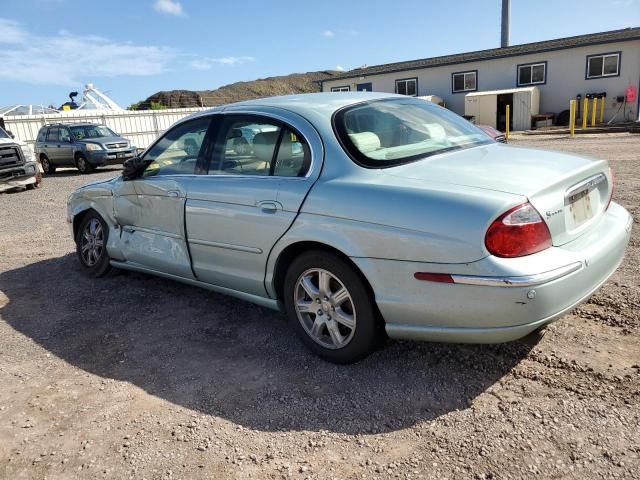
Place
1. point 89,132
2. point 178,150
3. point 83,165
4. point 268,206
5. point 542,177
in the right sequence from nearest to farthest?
point 542,177 → point 268,206 → point 178,150 → point 83,165 → point 89,132

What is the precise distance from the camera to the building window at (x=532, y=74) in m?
27.4

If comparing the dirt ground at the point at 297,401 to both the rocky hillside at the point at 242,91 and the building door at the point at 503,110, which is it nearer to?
the building door at the point at 503,110

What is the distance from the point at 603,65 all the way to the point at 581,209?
2717 centimetres

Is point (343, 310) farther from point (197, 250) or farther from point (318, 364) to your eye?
point (197, 250)

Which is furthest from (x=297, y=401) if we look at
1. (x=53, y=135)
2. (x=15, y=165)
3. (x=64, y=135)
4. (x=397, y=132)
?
(x=53, y=135)

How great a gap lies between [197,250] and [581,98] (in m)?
27.4

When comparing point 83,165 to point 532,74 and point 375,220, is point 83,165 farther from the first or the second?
point 532,74

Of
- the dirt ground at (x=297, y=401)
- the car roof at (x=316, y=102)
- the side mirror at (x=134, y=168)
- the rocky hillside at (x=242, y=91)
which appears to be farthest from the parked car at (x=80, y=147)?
the rocky hillside at (x=242, y=91)

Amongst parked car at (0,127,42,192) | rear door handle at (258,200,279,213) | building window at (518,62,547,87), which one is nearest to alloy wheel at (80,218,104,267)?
rear door handle at (258,200,279,213)

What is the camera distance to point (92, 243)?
5.27 meters

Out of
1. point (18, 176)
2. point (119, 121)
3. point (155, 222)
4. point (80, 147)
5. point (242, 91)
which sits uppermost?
point (242, 91)

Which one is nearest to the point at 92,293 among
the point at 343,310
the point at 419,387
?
the point at 343,310

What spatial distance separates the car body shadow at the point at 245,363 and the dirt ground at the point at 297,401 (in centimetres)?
1

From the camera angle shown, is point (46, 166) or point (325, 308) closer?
point (325, 308)
